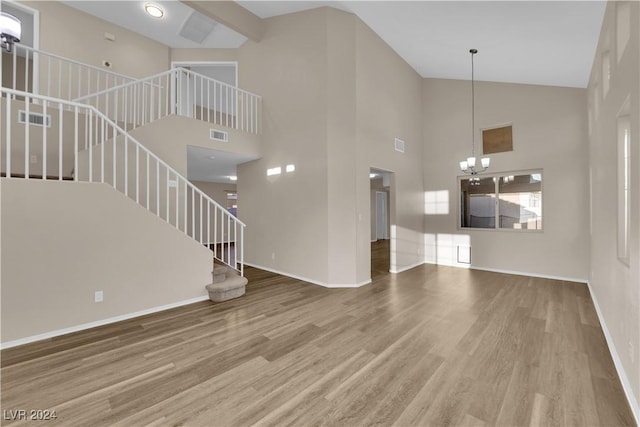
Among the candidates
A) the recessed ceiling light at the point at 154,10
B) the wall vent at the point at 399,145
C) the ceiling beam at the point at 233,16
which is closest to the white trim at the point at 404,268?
the wall vent at the point at 399,145

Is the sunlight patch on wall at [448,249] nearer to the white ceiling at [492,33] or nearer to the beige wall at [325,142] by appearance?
the beige wall at [325,142]

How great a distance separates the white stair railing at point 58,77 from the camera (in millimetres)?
5112

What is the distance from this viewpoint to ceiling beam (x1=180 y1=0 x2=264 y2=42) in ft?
15.4

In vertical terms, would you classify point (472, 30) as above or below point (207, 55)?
below

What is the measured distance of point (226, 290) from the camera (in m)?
3.91

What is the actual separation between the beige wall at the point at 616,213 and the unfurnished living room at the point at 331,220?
0.14ft

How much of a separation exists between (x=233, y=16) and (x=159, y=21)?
2.40 m

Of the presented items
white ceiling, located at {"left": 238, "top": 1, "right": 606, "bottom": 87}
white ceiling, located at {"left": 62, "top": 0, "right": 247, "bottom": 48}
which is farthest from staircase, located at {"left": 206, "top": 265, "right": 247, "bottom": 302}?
white ceiling, located at {"left": 62, "top": 0, "right": 247, "bottom": 48}

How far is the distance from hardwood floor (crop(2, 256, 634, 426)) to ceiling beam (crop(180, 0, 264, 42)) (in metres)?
5.13

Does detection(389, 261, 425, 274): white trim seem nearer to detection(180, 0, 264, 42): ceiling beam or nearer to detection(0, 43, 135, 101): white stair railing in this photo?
detection(180, 0, 264, 42): ceiling beam

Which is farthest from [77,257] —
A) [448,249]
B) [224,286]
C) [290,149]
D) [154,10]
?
[448,249]

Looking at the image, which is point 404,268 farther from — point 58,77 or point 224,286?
point 58,77

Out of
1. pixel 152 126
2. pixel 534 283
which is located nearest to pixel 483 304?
pixel 534 283

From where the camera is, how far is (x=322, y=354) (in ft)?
8.21
